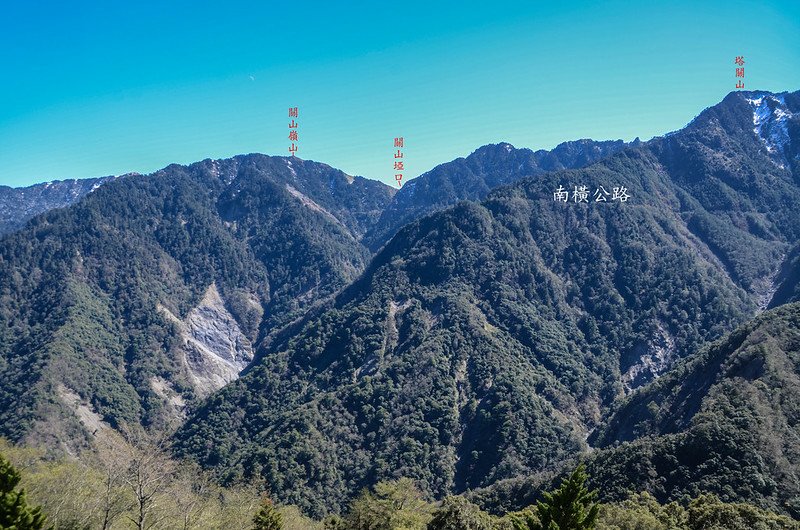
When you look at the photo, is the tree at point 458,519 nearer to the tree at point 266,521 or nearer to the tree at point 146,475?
the tree at point 266,521

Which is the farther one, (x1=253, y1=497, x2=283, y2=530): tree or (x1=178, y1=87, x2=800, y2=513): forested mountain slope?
(x1=178, y1=87, x2=800, y2=513): forested mountain slope

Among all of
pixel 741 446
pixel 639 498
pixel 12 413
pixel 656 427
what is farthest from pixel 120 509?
pixel 12 413

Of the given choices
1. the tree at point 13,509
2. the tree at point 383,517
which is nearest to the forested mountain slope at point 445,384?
the tree at point 383,517

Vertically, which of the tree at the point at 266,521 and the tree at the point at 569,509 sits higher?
the tree at the point at 569,509

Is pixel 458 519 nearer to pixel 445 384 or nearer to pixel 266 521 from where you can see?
pixel 266 521

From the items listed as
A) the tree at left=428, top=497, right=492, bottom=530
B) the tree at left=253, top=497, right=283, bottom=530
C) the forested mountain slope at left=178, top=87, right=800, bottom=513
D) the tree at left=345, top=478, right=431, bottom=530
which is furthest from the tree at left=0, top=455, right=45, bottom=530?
the forested mountain slope at left=178, top=87, right=800, bottom=513

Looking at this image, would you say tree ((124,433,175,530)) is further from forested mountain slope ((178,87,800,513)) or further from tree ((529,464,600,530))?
forested mountain slope ((178,87,800,513))
